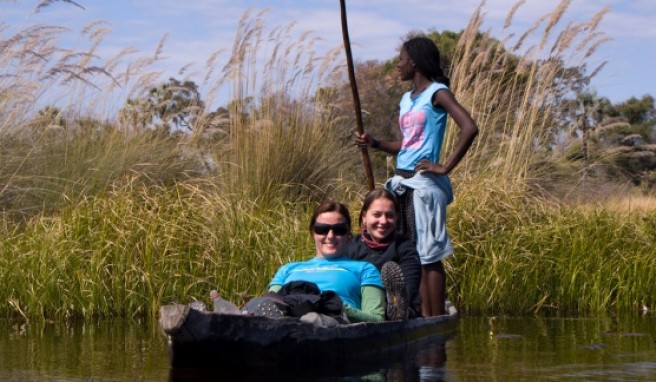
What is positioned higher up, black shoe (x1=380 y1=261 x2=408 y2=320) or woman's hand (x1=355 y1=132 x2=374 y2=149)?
woman's hand (x1=355 y1=132 x2=374 y2=149)

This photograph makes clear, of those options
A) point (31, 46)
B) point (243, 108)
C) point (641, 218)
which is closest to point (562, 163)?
point (641, 218)

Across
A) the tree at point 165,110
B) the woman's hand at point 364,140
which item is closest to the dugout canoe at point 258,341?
the woman's hand at point 364,140

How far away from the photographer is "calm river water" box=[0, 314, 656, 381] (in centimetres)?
636

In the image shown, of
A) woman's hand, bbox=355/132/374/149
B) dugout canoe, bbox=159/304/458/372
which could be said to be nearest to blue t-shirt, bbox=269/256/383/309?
dugout canoe, bbox=159/304/458/372

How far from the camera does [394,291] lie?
23.5 ft

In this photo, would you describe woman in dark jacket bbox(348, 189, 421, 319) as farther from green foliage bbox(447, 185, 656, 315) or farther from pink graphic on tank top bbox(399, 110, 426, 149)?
green foliage bbox(447, 185, 656, 315)

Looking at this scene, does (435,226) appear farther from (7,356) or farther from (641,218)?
(641,218)

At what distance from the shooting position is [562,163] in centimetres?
1277

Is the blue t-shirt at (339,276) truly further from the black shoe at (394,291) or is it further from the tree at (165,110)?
the tree at (165,110)

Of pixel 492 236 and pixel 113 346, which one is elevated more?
pixel 492 236

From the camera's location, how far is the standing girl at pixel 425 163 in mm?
8102

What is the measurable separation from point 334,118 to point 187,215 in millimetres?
3703

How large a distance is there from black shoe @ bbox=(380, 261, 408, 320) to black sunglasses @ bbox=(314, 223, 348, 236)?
320 millimetres

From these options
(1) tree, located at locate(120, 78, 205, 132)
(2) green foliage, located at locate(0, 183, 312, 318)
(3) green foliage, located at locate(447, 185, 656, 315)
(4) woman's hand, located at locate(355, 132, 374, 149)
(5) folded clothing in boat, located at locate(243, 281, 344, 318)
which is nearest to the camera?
(5) folded clothing in boat, located at locate(243, 281, 344, 318)
